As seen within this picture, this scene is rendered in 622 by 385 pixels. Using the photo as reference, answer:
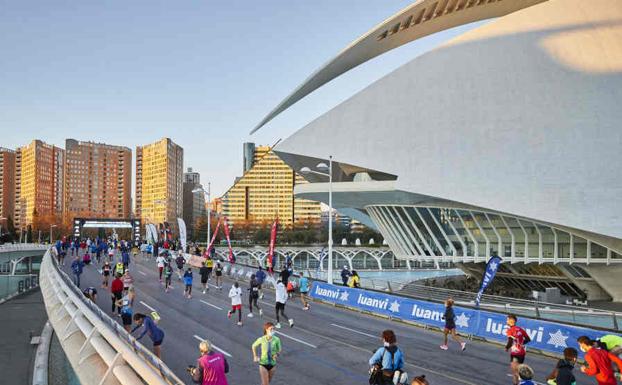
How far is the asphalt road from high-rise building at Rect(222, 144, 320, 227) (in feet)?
547

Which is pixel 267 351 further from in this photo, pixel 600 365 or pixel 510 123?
pixel 510 123

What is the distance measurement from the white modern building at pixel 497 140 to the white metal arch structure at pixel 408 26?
0.38 ft

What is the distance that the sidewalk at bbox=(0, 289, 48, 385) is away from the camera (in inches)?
702

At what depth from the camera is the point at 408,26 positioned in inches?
1356

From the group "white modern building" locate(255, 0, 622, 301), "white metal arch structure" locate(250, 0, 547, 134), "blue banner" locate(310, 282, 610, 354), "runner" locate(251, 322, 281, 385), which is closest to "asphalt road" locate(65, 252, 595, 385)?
"blue banner" locate(310, 282, 610, 354)

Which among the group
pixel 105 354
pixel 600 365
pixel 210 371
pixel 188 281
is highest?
pixel 105 354

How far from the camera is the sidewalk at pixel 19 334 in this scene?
17.8m

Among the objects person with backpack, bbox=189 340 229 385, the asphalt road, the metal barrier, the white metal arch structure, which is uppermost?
the white metal arch structure

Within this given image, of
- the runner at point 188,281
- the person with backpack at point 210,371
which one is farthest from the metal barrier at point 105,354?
the runner at point 188,281

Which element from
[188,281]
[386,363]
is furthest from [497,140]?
[386,363]

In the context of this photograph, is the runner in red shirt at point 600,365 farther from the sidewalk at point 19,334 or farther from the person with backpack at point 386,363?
the sidewalk at point 19,334

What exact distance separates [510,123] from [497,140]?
1241 mm

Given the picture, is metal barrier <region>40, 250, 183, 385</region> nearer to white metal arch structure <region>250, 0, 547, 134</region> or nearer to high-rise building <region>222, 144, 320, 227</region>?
white metal arch structure <region>250, 0, 547, 134</region>

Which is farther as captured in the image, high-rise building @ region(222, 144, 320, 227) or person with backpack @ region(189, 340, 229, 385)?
high-rise building @ region(222, 144, 320, 227)
